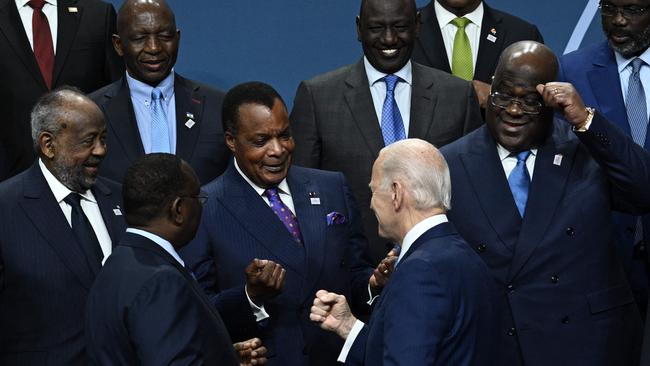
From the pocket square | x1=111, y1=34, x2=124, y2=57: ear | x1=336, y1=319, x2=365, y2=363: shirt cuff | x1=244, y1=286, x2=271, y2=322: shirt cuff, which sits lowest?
x1=244, y1=286, x2=271, y2=322: shirt cuff

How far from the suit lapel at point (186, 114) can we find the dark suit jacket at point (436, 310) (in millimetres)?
1897

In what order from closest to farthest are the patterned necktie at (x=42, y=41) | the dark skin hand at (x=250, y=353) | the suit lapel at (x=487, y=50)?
the dark skin hand at (x=250, y=353) < the patterned necktie at (x=42, y=41) < the suit lapel at (x=487, y=50)

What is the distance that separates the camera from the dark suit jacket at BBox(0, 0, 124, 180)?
5703 mm

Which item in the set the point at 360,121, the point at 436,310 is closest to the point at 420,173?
the point at 436,310

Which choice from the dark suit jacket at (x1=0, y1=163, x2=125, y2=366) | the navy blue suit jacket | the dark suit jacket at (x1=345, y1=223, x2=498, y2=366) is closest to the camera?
the dark suit jacket at (x1=345, y1=223, x2=498, y2=366)

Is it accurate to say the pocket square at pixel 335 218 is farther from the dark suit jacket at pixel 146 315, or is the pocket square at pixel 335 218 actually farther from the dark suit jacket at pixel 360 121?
the dark suit jacket at pixel 146 315

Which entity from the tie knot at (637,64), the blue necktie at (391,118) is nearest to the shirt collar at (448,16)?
the blue necktie at (391,118)

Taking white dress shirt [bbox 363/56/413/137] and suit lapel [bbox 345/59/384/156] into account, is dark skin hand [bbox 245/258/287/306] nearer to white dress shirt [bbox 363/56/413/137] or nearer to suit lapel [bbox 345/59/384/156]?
suit lapel [bbox 345/59/384/156]

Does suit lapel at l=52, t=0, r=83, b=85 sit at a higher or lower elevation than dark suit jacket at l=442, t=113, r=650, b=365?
higher

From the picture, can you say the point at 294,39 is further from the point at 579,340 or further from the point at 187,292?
the point at 187,292

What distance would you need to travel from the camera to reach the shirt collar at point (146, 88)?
18.2 feet

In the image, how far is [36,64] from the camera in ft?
18.8

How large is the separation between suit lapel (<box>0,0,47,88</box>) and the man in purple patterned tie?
4.44 ft

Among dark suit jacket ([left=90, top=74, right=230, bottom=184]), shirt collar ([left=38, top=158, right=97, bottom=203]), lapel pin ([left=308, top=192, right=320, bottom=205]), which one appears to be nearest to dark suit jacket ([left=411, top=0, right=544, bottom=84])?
dark suit jacket ([left=90, top=74, right=230, bottom=184])
